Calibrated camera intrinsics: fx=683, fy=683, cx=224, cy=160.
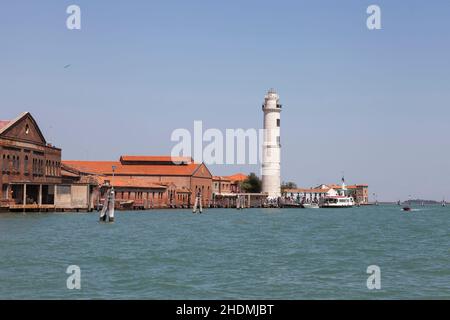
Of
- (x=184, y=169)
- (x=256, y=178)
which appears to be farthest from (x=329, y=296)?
(x=256, y=178)

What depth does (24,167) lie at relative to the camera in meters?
73.2

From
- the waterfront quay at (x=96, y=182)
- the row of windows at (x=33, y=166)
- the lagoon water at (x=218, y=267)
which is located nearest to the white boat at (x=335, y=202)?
the waterfront quay at (x=96, y=182)

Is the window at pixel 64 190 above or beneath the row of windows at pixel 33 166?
beneath

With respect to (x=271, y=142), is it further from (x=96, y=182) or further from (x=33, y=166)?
(x=33, y=166)

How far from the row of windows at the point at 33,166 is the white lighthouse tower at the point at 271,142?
157 ft

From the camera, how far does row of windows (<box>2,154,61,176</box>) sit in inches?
2721

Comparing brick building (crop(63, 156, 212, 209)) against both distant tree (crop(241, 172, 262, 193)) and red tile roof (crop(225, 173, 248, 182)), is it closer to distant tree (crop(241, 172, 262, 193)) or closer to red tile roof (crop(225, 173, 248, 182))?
distant tree (crop(241, 172, 262, 193))

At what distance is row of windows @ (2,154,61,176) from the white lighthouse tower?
47.8 meters

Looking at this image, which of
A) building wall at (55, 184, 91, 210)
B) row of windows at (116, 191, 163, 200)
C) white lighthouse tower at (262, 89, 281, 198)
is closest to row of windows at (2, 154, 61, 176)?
building wall at (55, 184, 91, 210)

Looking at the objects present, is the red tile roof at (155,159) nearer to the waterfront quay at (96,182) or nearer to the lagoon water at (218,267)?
the waterfront quay at (96,182)

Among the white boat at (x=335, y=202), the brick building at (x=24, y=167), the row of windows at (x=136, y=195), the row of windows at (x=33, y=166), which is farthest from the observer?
the white boat at (x=335, y=202)

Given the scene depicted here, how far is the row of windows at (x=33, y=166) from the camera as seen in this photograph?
69.1 metres
